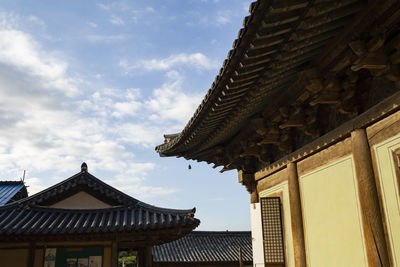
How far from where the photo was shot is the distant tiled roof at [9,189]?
22.9m

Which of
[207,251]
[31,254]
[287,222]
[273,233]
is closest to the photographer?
[287,222]

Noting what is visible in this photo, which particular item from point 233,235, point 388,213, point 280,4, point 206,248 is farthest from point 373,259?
point 233,235

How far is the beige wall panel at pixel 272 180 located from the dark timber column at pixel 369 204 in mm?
2225

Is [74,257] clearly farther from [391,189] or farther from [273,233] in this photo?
[391,189]

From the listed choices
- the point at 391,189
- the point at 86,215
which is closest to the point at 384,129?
the point at 391,189

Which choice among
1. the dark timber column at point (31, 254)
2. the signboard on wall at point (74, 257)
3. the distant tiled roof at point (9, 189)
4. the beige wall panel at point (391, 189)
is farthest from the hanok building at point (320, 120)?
the distant tiled roof at point (9, 189)

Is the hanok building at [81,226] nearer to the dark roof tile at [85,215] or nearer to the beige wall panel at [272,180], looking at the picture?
the dark roof tile at [85,215]

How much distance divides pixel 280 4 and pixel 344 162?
2.62m

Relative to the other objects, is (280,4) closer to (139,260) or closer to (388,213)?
(388,213)

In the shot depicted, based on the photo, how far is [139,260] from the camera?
1175 centimetres

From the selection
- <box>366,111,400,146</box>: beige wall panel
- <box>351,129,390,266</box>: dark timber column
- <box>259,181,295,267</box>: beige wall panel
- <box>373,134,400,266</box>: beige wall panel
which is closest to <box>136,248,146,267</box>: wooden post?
<box>259,181,295,267</box>: beige wall panel

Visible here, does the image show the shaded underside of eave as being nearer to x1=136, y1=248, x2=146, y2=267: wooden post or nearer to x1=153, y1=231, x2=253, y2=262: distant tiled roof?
x1=136, y1=248, x2=146, y2=267: wooden post

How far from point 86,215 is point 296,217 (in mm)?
7402

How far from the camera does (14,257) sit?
10.1 m
